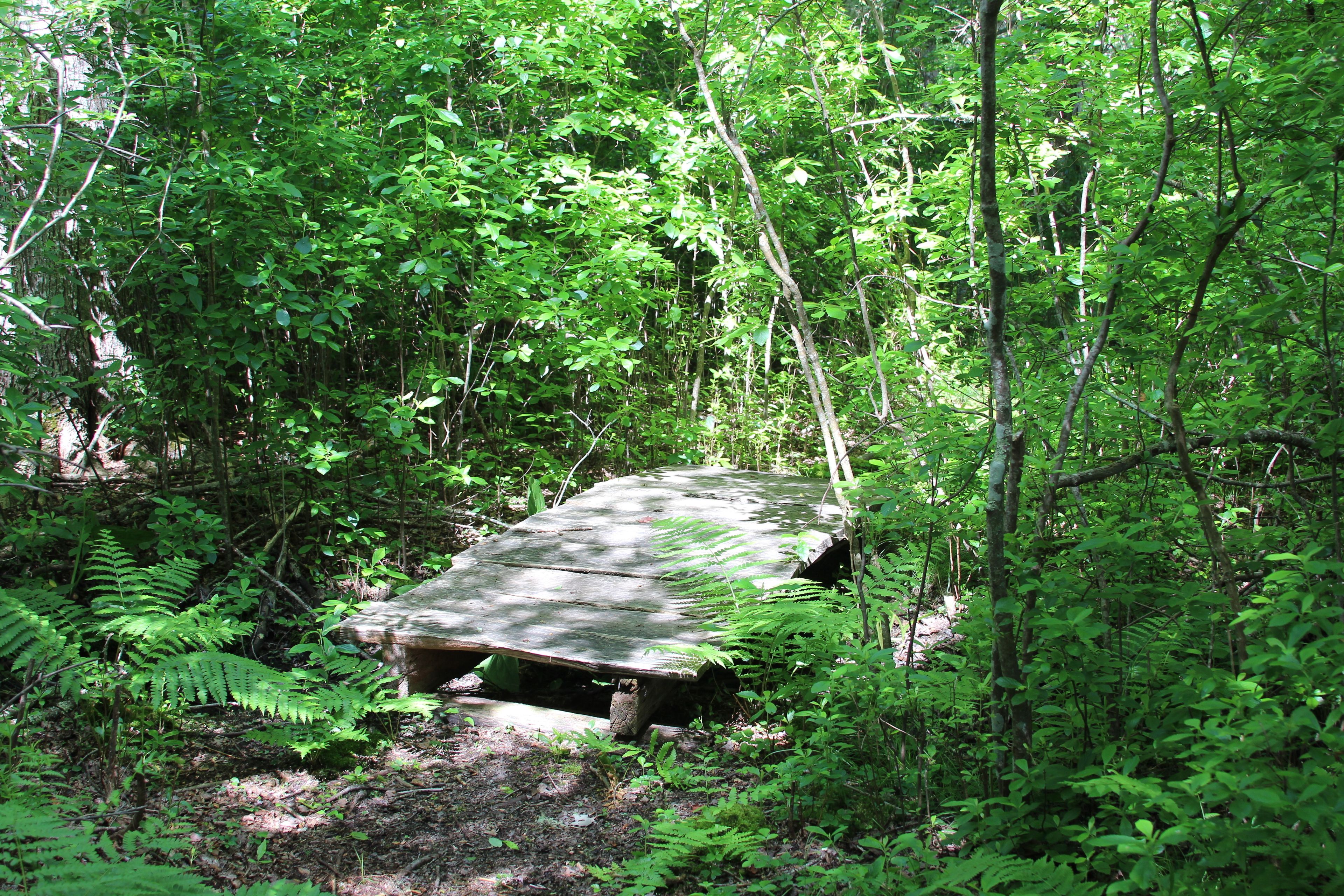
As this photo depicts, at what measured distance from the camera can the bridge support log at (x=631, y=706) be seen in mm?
3543

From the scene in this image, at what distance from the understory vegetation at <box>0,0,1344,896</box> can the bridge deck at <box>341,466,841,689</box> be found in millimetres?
272

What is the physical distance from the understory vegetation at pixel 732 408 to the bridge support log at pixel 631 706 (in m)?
0.13

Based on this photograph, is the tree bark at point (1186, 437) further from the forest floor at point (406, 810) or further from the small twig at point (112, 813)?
the small twig at point (112, 813)

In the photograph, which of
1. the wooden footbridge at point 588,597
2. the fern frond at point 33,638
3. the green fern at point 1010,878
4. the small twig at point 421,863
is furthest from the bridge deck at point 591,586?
the green fern at point 1010,878

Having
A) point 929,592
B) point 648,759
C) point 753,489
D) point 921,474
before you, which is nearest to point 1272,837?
point 921,474

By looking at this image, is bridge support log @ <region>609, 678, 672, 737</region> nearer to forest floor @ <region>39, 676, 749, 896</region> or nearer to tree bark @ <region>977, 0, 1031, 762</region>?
forest floor @ <region>39, 676, 749, 896</region>

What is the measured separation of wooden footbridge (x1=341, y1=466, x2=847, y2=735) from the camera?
356cm

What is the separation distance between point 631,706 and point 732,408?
16.1ft

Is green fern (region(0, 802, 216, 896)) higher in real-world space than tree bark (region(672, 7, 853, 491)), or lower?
lower

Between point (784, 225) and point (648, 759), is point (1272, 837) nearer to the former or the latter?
point (648, 759)

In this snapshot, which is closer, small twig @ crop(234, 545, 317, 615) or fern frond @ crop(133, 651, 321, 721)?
fern frond @ crop(133, 651, 321, 721)

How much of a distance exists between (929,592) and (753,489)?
1.45 metres

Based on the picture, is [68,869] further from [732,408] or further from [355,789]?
[732,408]

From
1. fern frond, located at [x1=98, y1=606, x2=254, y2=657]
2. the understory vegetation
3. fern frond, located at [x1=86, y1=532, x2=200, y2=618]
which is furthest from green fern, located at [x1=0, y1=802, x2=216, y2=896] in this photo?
fern frond, located at [x1=86, y1=532, x2=200, y2=618]
